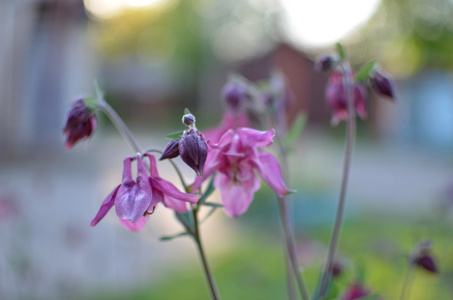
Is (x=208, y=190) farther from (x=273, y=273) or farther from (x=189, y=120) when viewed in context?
(x=273, y=273)

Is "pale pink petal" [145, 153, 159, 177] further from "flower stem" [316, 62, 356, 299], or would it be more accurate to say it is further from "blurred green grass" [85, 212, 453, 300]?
"blurred green grass" [85, 212, 453, 300]

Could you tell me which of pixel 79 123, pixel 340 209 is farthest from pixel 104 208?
pixel 340 209

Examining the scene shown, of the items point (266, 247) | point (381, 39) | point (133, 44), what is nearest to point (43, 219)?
point (266, 247)

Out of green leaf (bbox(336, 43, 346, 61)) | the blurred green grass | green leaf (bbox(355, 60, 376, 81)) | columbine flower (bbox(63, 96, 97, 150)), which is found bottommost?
the blurred green grass

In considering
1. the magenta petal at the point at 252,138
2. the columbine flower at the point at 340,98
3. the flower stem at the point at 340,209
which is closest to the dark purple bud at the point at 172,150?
the magenta petal at the point at 252,138

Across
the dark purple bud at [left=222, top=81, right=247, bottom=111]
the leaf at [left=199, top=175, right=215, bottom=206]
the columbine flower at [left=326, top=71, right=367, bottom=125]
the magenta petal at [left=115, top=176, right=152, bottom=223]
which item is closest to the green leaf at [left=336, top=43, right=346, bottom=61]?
the columbine flower at [left=326, top=71, right=367, bottom=125]

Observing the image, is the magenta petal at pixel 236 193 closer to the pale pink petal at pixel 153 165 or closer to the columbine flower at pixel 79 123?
the pale pink petal at pixel 153 165

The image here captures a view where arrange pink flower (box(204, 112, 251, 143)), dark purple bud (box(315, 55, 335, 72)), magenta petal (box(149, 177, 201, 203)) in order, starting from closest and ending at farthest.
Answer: magenta petal (box(149, 177, 201, 203)) → dark purple bud (box(315, 55, 335, 72)) → pink flower (box(204, 112, 251, 143))
